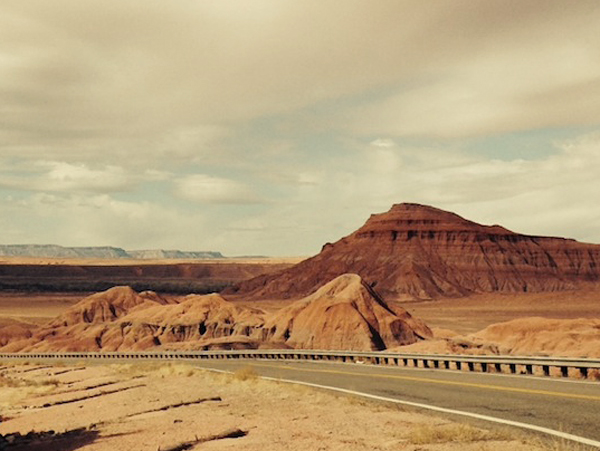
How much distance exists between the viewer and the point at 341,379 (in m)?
25.7

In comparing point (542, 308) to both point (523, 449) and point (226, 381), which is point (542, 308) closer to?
point (226, 381)

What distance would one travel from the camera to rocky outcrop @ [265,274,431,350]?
67750 millimetres

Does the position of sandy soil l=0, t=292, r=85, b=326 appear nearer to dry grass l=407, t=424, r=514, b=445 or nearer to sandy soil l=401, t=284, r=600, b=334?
sandy soil l=401, t=284, r=600, b=334

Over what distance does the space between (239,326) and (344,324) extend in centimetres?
1480

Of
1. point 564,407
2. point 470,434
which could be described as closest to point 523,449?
point 470,434

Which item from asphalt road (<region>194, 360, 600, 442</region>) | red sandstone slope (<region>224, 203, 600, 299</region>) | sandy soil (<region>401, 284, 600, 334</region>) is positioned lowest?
asphalt road (<region>194, 360, 600, 442</region>)

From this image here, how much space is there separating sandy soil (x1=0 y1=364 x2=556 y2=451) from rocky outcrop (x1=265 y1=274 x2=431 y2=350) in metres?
42.2

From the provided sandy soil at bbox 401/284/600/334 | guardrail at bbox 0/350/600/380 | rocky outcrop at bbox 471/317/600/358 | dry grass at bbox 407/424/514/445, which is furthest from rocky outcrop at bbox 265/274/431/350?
dry grass at bbox 407/424/514/445

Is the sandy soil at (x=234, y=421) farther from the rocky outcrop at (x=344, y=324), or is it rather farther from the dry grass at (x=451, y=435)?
the rocky outcrop at (x=344, y=324)

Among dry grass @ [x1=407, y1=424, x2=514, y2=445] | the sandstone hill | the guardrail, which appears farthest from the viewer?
the sandstone hill

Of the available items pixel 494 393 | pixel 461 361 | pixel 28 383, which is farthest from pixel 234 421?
pixel 28 383

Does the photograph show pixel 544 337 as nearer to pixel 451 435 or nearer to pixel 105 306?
pixel 451 435

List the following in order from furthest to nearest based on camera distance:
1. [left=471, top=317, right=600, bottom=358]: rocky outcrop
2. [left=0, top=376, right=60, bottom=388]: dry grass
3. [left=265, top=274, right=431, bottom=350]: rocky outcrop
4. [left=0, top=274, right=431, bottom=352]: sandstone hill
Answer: [left=0, top=274, right=431, bottom=352]: sandstone hill < [left=265, top=274, right=431, bottom=350]: rocky outcrop < [left=471, top=317, right=600, bottom=358]: rocky outcrop < [left=0, top=376, right=60, bottom=388]: dry grass

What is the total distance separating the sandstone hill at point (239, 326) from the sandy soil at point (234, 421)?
42.9m
